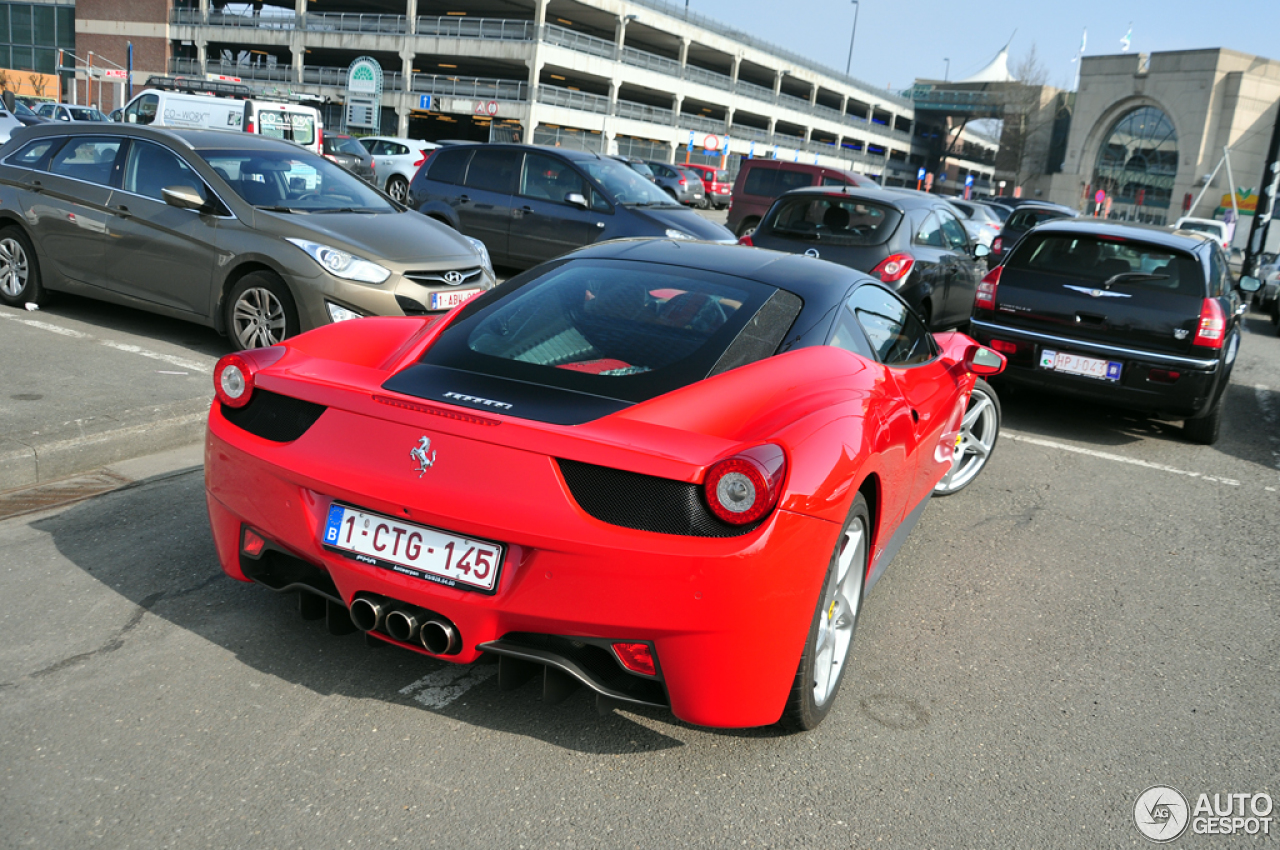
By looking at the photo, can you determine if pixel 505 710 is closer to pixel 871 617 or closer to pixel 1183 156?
pixel 871 617

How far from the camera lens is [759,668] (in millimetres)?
2643

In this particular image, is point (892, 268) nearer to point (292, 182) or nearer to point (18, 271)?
point (292, 182)

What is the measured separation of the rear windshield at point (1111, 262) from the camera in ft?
24.5

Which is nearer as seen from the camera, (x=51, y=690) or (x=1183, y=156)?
(x=51, y=690)

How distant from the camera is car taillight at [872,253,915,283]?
30.0 ft

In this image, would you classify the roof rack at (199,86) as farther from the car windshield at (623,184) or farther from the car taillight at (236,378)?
the car taillight at (236,378)

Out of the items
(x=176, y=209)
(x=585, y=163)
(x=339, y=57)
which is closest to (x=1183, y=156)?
(x=339, y=57)

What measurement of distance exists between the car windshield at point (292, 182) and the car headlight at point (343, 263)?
0.69 metres

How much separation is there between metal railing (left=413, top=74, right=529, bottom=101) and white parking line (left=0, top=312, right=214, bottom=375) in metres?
48.6

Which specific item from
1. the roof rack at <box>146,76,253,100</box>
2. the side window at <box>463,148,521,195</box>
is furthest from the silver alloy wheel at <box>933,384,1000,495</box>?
the roof rack at <box>146,76,253,100</box>

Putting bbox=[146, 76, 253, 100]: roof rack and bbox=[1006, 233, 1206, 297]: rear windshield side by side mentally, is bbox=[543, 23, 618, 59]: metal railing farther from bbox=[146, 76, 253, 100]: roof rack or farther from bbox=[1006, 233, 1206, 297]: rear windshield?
bbox=[1006, 233, 1206, 297]: rear windshield

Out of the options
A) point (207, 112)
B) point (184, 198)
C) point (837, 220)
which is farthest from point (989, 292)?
point (207, 112)

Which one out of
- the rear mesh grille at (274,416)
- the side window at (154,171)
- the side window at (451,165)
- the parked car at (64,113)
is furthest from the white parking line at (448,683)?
the parked car at (64,113)

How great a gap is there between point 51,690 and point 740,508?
2083mm
